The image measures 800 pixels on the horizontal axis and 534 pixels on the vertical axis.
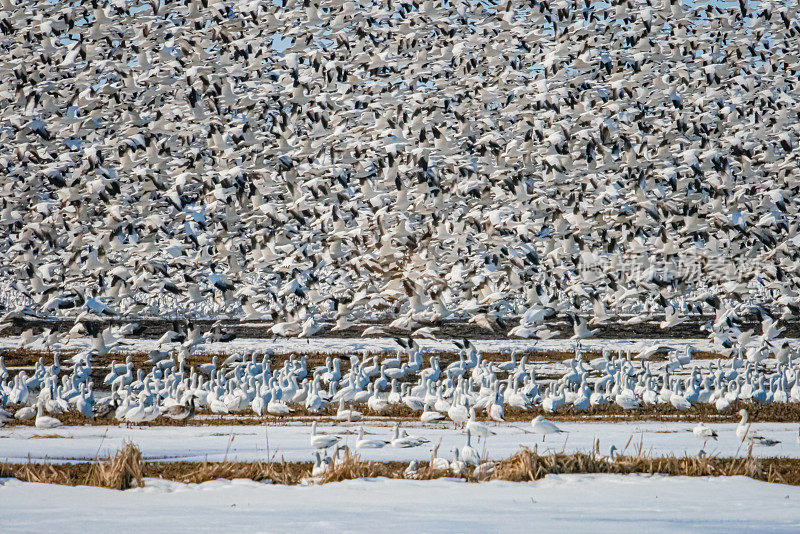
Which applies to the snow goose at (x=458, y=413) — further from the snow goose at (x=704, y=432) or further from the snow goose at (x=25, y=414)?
the snow goose at (x=25, y=414)

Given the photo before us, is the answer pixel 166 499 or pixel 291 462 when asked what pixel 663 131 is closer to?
pixel 291 462

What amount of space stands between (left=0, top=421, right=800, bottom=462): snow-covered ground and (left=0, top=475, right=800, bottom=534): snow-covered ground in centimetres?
230

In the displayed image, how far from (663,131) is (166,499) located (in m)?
31.8

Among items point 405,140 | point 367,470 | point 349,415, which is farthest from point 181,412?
point 405,140

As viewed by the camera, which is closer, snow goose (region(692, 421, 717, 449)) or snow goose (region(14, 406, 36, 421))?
snow goose (region(692, 421, 717, 449))

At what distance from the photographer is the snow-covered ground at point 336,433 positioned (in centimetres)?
1516

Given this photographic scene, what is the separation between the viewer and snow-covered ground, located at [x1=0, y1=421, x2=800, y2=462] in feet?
49.7

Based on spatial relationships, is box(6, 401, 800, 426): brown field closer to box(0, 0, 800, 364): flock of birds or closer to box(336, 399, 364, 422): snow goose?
box(336, 399, 364, 422): snow goose

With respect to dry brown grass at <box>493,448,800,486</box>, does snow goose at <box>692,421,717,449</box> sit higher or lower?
lower

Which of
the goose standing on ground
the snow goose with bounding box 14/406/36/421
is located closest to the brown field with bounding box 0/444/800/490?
the goose standing on ground

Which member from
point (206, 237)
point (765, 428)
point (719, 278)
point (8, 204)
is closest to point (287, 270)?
point (206, 237)

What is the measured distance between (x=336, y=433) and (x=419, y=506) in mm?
7873

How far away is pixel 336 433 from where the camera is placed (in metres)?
18.2

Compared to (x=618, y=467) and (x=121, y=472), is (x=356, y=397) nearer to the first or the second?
(x=618, y=467)
